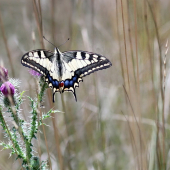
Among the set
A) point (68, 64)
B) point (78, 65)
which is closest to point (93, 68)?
point (78, 65)

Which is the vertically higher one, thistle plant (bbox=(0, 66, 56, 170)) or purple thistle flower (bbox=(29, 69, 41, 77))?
purple thistle flower (bbox=(29, 69, 41, 77))

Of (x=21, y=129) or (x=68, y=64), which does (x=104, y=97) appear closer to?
(x=68, y=64)

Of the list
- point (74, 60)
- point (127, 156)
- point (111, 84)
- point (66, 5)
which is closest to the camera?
point (74, 60)

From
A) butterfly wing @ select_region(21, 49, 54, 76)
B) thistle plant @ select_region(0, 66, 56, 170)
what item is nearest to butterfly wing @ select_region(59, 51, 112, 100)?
butterfly wing @ select_region(21, 49, 54, 76)

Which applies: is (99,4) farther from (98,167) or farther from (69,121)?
(98,167)

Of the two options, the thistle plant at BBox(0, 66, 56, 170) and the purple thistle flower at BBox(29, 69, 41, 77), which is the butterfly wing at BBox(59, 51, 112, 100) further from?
the thistle plant at BBox(0, 66, 56, 170)

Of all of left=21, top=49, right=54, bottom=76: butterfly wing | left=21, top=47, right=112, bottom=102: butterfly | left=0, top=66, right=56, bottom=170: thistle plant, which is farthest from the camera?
left=21, top=47, right=112, bottom=102: butterfly

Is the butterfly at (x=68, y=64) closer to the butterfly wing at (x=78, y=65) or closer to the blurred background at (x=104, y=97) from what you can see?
the butterfly wing at (x=78, y=65)

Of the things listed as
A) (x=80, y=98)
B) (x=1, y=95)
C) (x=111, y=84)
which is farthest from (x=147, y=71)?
(x=1, y=95)
